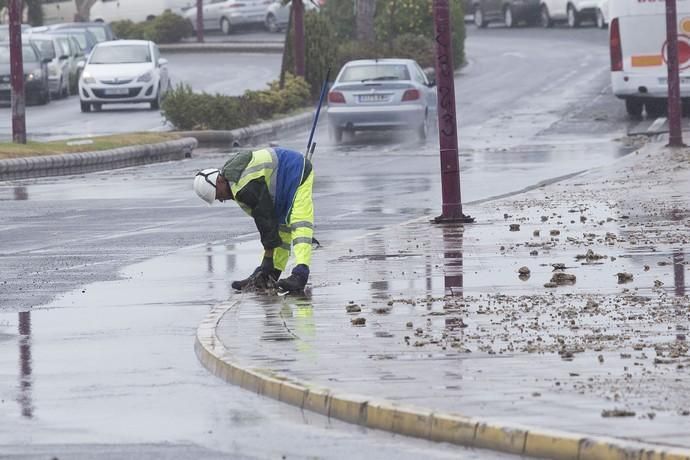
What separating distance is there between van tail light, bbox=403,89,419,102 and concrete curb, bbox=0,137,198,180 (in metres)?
4.07

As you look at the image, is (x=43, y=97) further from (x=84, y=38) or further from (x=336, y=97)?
(x=336, y=97)

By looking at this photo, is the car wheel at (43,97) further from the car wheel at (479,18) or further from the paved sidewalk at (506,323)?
the paved sidewalk at (506,323)

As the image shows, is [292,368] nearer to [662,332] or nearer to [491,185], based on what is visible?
[662,332]

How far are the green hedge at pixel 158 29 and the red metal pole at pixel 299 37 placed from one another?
22.6 meters

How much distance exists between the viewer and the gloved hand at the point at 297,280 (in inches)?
534

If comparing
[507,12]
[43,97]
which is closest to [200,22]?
[507,12]

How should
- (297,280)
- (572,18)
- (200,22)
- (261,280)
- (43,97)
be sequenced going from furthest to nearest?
(200,22), (572,18), (43,97), (261,280), (297,280)

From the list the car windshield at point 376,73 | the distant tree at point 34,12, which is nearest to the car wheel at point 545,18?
the distant tree at point 34,12

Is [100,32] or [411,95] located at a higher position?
[100,32]

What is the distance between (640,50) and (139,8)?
132 feet

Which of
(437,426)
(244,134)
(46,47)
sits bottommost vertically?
(244,134)

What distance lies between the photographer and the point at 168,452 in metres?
8.59

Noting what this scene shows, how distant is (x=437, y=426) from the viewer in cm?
861

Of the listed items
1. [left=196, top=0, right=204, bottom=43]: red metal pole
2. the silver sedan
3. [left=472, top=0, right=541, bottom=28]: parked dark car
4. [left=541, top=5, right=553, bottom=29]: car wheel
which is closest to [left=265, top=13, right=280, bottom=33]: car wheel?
[left=196, top=0, right=204, bottom=43]: red metal pole
